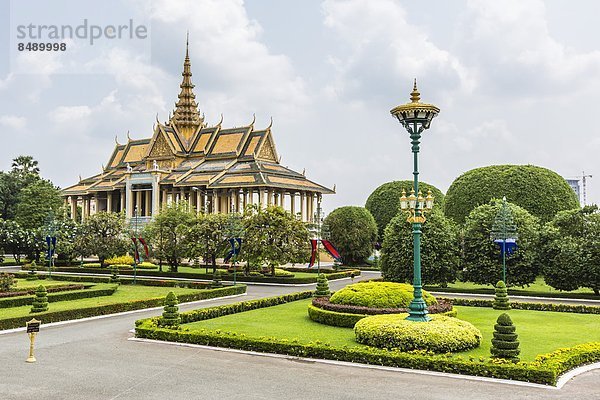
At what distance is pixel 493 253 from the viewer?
28.5m

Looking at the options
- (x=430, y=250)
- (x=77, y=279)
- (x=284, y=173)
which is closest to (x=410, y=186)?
(x=284, y=173)

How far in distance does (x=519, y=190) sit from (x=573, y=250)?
15.3 metres

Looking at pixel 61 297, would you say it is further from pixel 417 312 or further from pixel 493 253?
pixel 493 253

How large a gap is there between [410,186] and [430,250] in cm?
2967

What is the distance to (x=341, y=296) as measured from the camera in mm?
19297

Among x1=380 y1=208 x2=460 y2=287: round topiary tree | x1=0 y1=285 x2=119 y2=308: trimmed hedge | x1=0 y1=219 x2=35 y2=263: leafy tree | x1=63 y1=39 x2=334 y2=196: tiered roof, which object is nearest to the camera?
x1=0 y1=285 x2=119 y2=308: trimmed hedge

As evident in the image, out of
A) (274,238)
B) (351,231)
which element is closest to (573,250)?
(274,238)

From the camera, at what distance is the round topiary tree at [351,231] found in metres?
48.3

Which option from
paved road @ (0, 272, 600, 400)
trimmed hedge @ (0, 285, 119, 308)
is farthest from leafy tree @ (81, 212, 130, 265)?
paved road @ (0, 272, 600, 400)

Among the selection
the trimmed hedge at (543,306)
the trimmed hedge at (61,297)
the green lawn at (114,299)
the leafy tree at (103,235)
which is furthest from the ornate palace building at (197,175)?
the trimmed hedge at (543,306)

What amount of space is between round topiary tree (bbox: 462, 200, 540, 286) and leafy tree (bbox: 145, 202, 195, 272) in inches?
706

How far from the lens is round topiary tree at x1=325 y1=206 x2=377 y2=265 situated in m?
48.3

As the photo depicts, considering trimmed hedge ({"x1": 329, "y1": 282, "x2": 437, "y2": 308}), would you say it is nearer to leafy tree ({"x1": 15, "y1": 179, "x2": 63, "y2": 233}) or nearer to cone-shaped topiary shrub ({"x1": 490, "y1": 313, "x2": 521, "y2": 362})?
cone-shaped topiary shrub ({"x1": 490, "y1": 313, "x2": 521, "y2": 362})

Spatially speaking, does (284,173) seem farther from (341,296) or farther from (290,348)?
(290,348)
